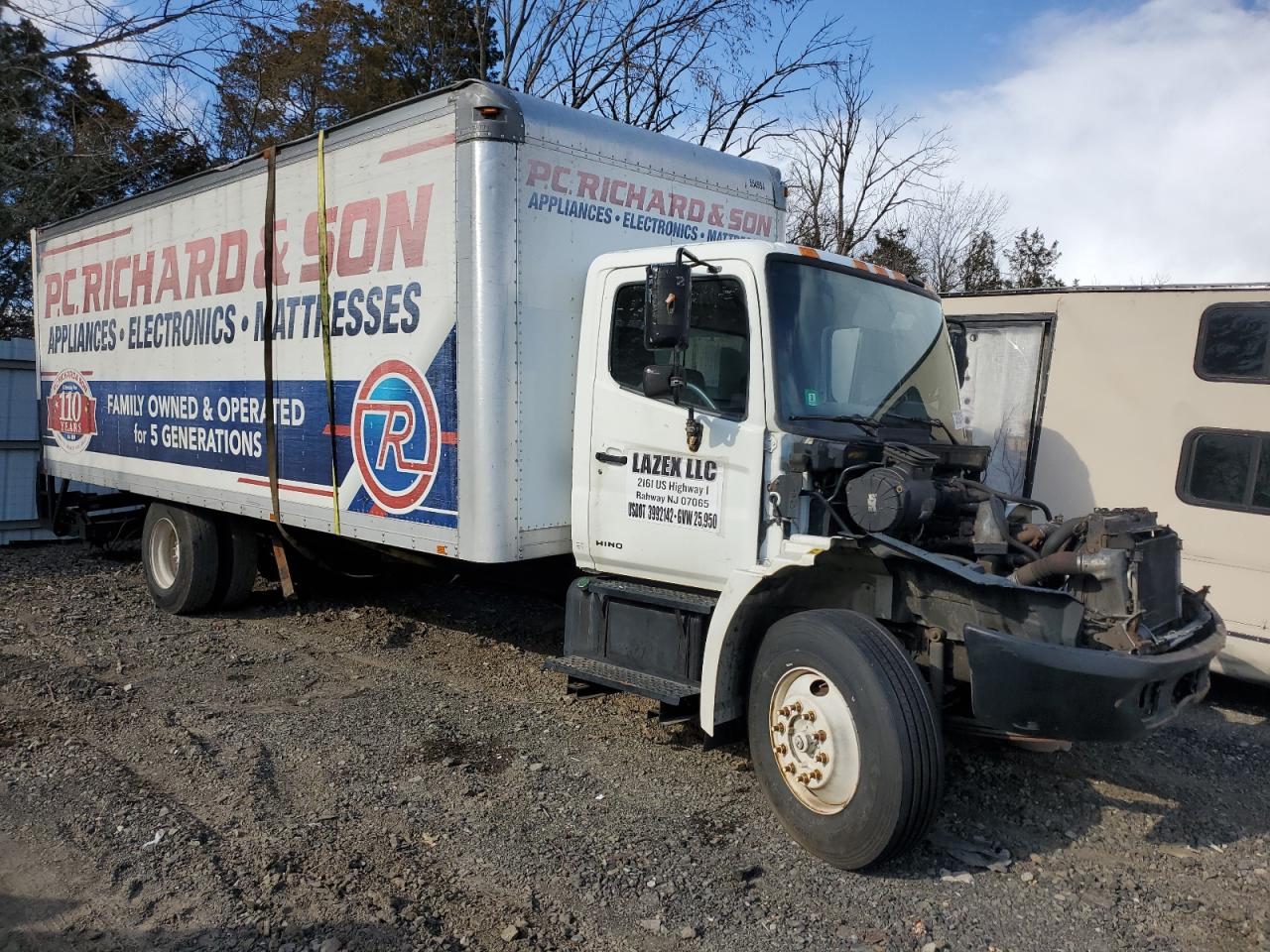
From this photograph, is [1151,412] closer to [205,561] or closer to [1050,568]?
[1050,568]

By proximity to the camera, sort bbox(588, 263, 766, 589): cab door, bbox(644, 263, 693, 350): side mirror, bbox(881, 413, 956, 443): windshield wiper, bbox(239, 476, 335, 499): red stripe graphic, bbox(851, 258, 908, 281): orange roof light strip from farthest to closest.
→ 1. bbox(239, 476, 335, 499): red stripe graphic
2. bbox(851, 258, 908, 281): orange roof light strip
3. bbox(881, 413, 956, 443): windshield wiper
4. bbox(588, 263, 766, 589): cab door
5. bbox(644, 263, 693, 350): side mirror

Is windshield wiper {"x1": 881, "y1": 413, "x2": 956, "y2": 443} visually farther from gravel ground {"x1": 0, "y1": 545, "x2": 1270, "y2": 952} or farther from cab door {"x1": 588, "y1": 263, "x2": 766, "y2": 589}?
gravel ground {"x1": 0, "y1": 545, "x2": 1270, "y2": 952}

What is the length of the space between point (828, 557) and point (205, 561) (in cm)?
551

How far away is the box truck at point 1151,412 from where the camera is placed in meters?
6.24

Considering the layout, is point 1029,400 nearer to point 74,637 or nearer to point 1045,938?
point 1045,938

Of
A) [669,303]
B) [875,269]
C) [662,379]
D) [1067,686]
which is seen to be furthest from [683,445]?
[1067,686]

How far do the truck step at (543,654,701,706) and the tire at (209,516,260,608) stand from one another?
3.82 m

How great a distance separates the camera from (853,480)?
4141mm

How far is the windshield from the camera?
4.36 metres

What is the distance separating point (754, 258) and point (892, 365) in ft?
3.12

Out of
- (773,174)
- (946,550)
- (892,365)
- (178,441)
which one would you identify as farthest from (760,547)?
(178,441)

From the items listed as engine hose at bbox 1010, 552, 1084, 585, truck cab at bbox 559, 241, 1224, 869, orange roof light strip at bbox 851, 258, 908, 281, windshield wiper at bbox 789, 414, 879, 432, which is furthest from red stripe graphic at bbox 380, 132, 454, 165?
engine hose at bbox 1010, 552, 1084, 585

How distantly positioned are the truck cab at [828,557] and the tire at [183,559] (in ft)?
12.9

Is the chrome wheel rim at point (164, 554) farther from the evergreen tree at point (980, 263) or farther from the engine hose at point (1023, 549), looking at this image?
the evergreen tree at point (980, 263)
